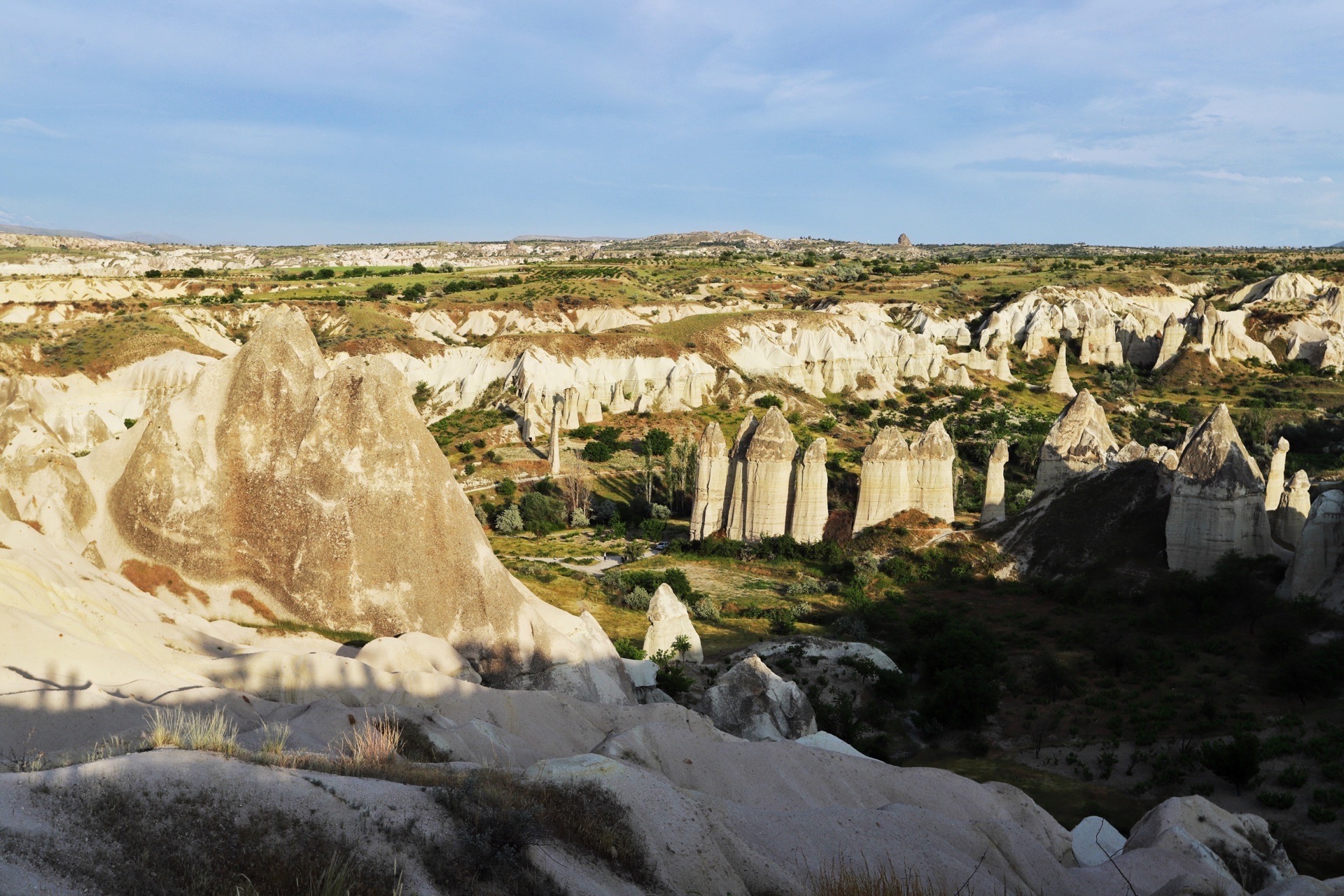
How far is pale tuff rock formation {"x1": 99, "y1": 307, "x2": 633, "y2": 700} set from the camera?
711 inches

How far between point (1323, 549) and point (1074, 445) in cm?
1842

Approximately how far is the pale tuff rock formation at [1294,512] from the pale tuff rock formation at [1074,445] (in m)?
10.2

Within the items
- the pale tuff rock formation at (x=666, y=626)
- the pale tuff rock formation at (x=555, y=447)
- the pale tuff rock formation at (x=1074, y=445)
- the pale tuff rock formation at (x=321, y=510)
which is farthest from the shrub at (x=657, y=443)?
the pale tuff rock formation at (x=321, y=510)

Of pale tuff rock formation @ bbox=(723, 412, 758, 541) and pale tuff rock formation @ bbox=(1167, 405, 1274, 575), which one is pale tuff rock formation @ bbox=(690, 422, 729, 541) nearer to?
pale tuff rock formation @ bbox=(723, 412, 758, 541)

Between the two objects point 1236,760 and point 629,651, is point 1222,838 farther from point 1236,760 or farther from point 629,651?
point 629,651

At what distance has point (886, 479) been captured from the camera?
47.2m

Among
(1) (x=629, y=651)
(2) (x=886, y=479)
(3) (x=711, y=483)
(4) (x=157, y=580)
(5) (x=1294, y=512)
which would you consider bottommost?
(1) (x=629, y=651)

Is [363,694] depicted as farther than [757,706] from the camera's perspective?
No

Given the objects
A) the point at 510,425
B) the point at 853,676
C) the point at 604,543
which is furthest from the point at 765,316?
the point at 853,676

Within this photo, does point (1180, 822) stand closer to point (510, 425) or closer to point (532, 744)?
point (532, 744)

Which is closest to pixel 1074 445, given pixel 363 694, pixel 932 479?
pixel 932 479

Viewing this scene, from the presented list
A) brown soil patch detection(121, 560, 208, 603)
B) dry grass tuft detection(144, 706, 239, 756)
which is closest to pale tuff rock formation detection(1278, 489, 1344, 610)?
brown soil patch detection(121, 560, 208, 603)

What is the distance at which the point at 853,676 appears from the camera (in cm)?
2828

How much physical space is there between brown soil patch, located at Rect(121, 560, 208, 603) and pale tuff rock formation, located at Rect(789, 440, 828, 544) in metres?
34.5
